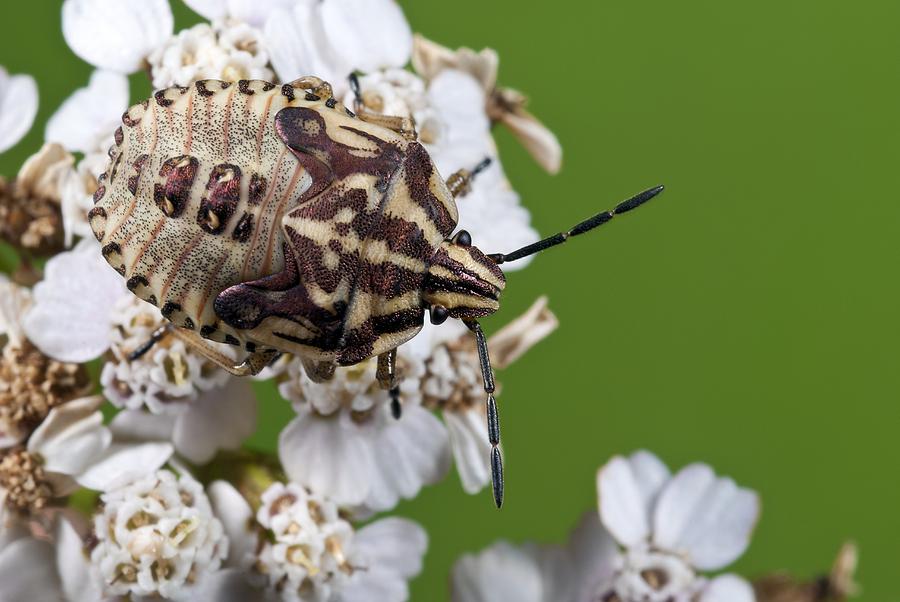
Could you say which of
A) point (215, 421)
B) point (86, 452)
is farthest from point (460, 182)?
point (86, 452)

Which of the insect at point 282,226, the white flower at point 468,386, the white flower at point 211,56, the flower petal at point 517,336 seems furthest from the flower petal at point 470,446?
the white flower at point 211,56

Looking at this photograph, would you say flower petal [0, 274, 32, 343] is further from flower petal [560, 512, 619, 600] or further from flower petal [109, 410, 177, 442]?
flower petal [560, 512, 619, 600]

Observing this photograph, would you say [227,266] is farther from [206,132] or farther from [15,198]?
[15,198]

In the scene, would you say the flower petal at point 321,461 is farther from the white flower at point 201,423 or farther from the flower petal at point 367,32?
the flower petal at point 367,32

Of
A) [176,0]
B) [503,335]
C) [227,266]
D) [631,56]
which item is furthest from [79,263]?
[631,56]

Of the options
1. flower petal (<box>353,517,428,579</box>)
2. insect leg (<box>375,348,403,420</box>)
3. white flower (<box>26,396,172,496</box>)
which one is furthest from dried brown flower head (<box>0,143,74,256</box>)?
flower petal (<box>353,517,428,579</box>)

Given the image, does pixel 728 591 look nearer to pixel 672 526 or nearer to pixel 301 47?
pixel 672 526
